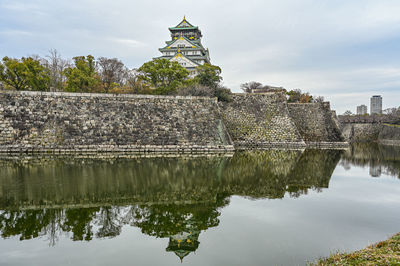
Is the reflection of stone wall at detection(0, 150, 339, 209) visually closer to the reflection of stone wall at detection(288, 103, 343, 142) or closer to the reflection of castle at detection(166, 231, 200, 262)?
the reflection of castle at detection(166, 231, 200, 262)

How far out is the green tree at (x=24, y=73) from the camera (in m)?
25.1

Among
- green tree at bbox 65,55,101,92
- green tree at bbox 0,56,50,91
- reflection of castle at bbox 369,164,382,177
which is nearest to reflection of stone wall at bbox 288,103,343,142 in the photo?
reflection of castle at bbox 369,164,382,177

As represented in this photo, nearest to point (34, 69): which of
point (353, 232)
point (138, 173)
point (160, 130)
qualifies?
point (160, 130)

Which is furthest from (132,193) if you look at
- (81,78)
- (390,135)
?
(390,135)

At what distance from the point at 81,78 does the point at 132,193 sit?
22546 mm

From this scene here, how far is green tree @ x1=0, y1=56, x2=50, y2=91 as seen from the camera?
82.2ft

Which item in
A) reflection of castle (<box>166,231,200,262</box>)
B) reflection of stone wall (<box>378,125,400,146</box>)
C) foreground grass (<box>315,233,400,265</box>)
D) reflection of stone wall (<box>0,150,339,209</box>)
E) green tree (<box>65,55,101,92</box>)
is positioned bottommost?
reflection of castle (<box>166,231,200,262</box>)

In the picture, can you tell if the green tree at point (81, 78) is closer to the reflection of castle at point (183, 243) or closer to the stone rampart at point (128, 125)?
the stone rampart at point (128, 125)

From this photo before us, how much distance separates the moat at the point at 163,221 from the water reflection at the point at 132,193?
0.03 metres

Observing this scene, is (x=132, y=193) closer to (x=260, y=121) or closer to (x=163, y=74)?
(x=260, y=121)

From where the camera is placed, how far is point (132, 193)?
26.7 feet

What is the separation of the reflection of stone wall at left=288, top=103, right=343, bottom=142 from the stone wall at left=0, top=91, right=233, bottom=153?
34.7ft

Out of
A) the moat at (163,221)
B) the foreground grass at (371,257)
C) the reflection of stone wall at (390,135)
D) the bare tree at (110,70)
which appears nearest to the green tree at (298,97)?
the reflection of stone wall at (390,135)

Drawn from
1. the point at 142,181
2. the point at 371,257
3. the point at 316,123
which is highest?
the point at 316,123
